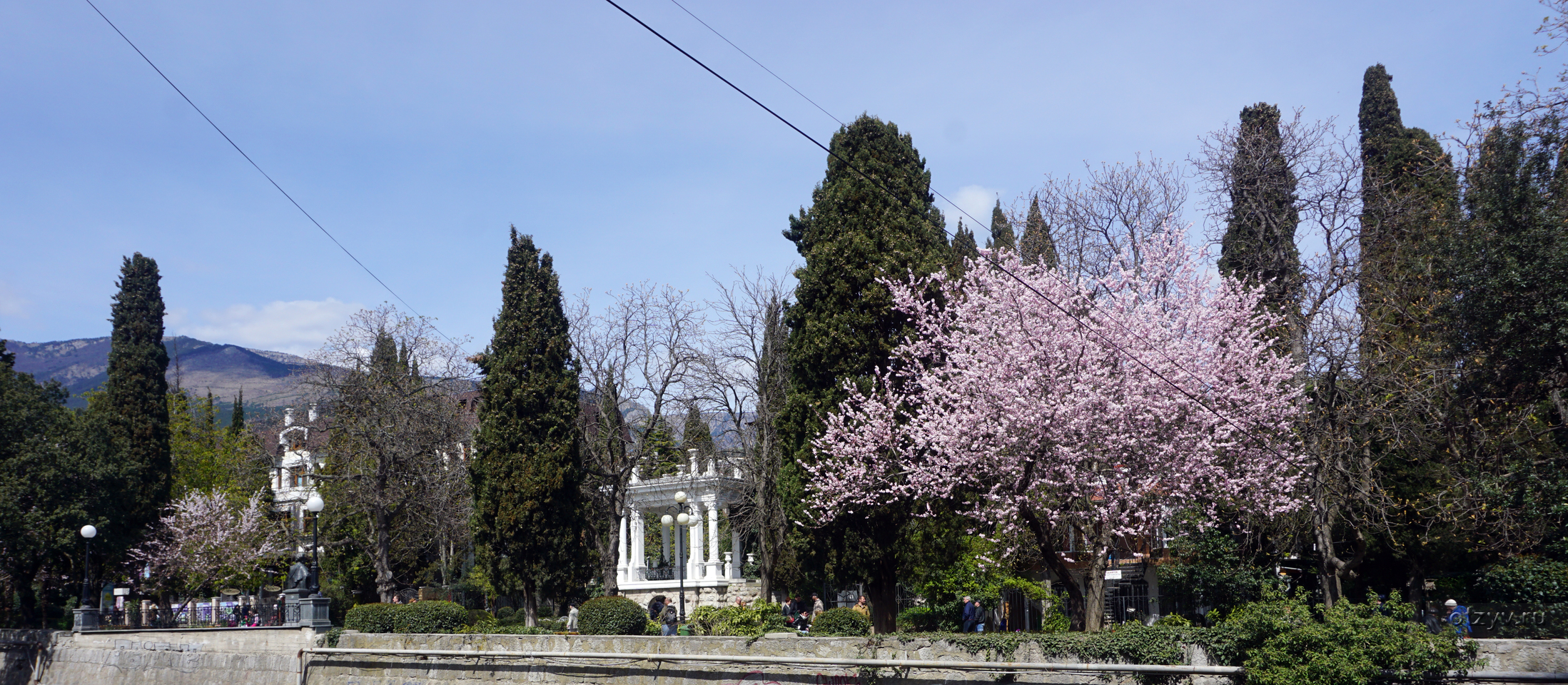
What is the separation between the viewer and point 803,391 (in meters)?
19.6

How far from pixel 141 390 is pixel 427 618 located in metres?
19.6

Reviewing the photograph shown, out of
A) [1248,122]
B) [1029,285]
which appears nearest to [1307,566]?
[1248,122]

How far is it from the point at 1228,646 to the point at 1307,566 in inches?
552

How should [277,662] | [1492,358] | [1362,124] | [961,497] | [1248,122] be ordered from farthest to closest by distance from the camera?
[1362,124]
[1248,122]
[277,662]
[961,497]
[1492,358]

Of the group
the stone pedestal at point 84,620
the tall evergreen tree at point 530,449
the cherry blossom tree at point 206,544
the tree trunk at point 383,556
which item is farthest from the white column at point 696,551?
the stone pedestal at point 84,620

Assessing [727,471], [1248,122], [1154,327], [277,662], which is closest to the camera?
[1154,327]

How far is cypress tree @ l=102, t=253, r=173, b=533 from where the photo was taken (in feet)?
105

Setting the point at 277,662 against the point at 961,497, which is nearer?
the point at 961,497

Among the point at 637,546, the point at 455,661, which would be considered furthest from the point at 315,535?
the point at 637,546

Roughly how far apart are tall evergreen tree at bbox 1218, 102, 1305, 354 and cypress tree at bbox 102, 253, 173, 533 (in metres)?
31.8

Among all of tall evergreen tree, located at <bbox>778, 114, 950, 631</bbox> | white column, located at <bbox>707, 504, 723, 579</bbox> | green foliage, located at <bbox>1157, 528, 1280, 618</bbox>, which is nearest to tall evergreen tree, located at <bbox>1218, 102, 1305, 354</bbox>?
green foliage, located at <bbox>1157, 528, 1280, 618</bbox>

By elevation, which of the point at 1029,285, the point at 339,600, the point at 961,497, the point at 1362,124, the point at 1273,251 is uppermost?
the point at 1362,124

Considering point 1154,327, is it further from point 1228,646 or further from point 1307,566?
point 1307,566

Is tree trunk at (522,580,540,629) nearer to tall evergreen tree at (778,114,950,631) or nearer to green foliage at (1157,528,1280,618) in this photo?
tall evergreen tree at (778,114,950,631)
